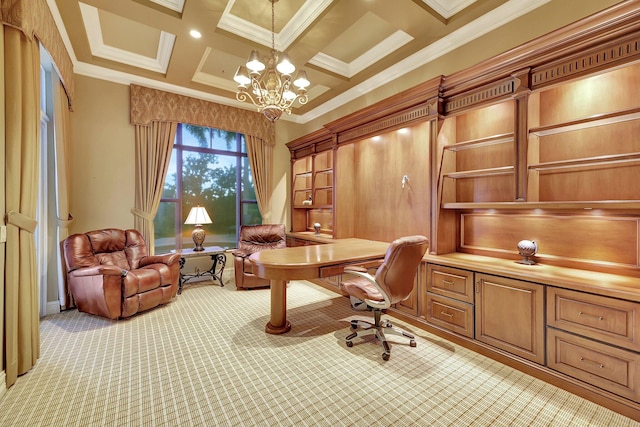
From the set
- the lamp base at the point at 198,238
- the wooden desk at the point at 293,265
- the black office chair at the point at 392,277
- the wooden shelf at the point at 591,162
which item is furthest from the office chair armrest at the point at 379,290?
the lamp base at the point at 198,238

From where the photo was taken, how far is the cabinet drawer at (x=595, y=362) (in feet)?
5.83

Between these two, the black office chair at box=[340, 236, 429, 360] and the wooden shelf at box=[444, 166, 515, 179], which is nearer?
the black office chair at box=[340, 236, 429, 360]

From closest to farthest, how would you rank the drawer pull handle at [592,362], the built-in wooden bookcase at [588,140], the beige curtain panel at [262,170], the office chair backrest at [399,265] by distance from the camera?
the drawer pull handle at [592,362] < the built-in wooden bookcase at [588,140] < the office chair backrest at [399,265] < the beige curtain panel at [262,170]

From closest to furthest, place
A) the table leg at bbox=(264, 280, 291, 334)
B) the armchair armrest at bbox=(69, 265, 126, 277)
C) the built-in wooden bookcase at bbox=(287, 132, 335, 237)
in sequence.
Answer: the table leg at bbox=(264, 280, 291, 334) < the armchair armrest at bbox=(69, 265, 126, 277) < the built-in wooden bookcase at bbox=(287, 132, 335, 237)

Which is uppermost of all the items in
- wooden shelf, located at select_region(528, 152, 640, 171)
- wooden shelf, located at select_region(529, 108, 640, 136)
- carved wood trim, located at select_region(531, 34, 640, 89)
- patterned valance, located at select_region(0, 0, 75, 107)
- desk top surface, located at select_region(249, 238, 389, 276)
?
patterned valance, located at select_region(0, 0, 75, 107)

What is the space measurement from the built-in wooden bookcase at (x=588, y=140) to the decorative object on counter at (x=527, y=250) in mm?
407

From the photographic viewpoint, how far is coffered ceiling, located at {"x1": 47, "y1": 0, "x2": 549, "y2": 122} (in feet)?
9.13

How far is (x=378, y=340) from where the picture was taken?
8.97 ft

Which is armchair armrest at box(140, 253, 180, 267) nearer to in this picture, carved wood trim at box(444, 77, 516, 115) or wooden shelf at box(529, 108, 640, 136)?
carved wood trim at box(444, 77, 516, 115)

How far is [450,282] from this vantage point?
278 centimetres

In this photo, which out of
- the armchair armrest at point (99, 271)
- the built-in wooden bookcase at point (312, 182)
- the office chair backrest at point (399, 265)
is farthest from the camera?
the built-in wooden bookcase at point (312, 182)

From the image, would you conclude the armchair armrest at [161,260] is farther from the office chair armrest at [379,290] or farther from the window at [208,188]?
the office chair armrest at [379,290]

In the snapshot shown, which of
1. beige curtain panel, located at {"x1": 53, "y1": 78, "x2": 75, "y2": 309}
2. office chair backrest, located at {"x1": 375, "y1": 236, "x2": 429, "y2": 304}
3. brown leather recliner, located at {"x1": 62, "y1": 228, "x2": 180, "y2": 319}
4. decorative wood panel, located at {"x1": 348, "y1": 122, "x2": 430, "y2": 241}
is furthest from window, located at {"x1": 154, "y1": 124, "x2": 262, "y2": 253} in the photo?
office chair backrest, located at {"x1": 375, "y1": 236, "x2": 429, "y2": 304}

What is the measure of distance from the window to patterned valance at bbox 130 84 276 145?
30cm
